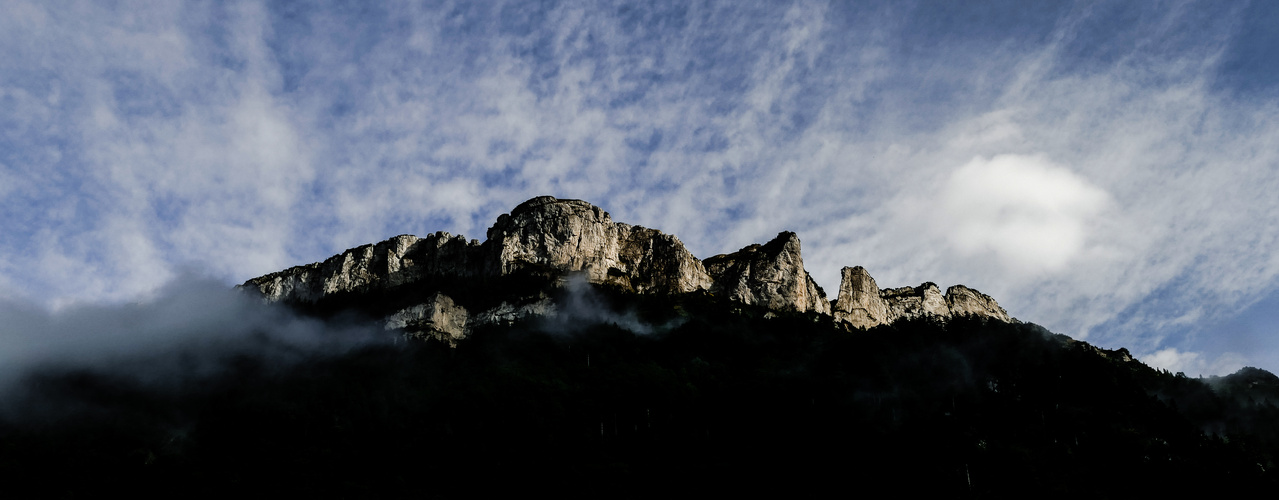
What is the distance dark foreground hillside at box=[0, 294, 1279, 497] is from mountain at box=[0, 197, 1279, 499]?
46 centimetres

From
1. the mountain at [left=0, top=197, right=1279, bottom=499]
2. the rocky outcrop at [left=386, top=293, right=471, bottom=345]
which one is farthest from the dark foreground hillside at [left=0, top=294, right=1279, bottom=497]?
the rocky outcrop at [left=386, top=293, right=471, bottom=345]

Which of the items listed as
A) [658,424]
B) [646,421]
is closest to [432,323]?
[646,421]

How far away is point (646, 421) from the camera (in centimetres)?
15362

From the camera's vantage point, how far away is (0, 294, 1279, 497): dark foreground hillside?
126 metres

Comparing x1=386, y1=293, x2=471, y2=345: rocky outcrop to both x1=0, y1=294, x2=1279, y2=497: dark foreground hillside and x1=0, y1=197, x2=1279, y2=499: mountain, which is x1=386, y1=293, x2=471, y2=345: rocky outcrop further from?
x1=0, y1=294, x2=1279, y2=497: dark foreground hillside

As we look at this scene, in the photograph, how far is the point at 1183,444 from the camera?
130 meters

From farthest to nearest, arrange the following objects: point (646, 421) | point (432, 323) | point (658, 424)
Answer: point (432, 323) → point (646, 421) → point (658, 424)

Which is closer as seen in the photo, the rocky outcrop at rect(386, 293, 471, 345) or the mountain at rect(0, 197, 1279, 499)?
the mountain at rect(0, 197, 1279, 499)

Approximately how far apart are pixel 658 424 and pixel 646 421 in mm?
2717

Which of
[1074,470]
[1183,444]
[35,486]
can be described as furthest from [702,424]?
[35,486]

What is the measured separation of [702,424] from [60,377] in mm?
145662

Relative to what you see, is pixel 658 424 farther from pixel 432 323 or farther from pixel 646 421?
pixel 432 323

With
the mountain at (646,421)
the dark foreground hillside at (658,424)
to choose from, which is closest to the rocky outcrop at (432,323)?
the mountain at (646,421)

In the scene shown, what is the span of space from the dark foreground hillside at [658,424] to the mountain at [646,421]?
1.49 ft
